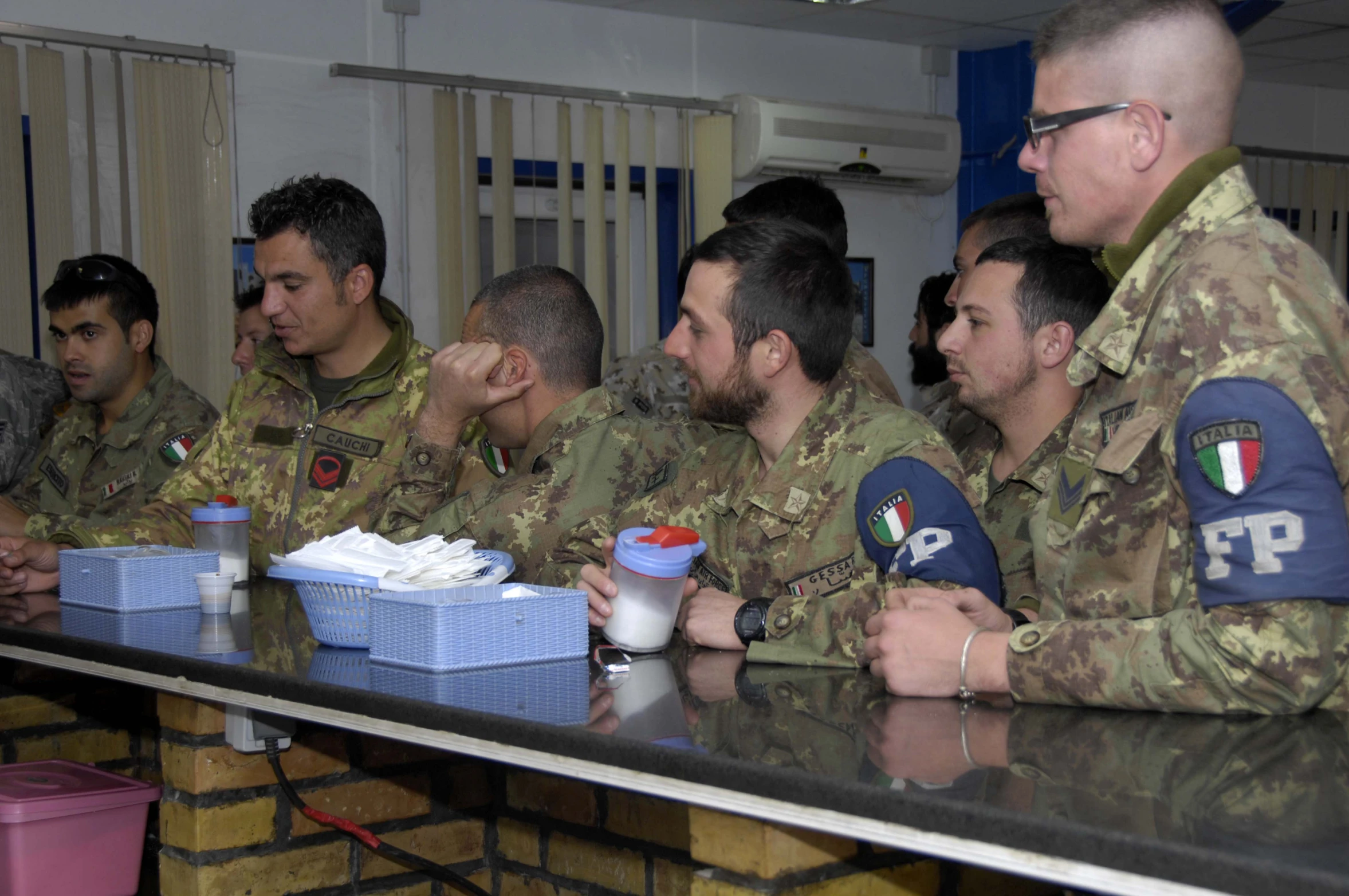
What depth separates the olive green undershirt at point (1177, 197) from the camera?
1.46 metres

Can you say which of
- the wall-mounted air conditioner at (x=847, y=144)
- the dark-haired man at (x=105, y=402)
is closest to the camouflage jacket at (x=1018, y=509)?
the dark-haired man at (x=105, y=402)

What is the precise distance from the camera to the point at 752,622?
184cm

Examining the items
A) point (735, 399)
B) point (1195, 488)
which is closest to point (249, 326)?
point (735, 399)

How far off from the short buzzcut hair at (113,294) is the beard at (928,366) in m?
2.62

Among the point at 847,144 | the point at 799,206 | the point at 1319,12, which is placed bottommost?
the point at 799,206

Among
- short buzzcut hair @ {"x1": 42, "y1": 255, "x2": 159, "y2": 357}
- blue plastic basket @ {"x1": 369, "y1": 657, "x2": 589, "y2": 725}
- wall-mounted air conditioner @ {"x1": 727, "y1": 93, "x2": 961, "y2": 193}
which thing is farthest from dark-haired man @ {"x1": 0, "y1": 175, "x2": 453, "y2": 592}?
wall-mounted air conditioner @ {"x1": 727, "y1": 93, "x2": 961, "y2": 193}

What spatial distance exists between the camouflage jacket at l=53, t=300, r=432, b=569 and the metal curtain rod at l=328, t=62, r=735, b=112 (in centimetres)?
258

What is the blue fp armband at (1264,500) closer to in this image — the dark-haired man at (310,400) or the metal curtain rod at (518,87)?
the dark-haired man at (310,400)

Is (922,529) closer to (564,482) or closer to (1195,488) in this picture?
(1195,488)

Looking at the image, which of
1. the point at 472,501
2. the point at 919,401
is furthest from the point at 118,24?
the point at 919,401

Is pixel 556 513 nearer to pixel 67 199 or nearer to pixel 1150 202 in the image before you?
pixel 1150 202

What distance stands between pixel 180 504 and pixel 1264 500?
7.76 feet

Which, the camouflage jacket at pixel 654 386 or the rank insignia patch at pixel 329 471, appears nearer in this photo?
the rank insignia patch at pixel 329 471

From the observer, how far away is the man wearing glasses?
1.25 m
